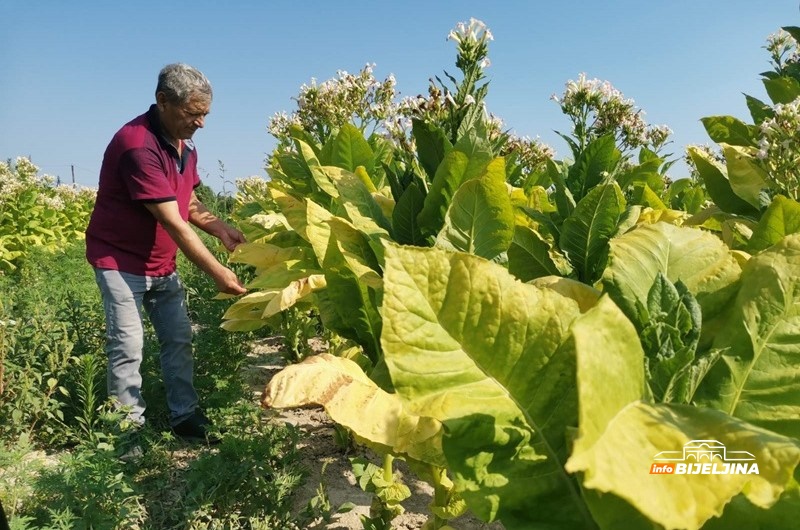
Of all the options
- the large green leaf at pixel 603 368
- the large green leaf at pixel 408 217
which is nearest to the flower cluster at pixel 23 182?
the large green leaf at pixel 408 217

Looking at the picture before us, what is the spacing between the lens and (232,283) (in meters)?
3.29

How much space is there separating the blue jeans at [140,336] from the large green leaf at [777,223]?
2.97m

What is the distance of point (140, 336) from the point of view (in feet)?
11.4

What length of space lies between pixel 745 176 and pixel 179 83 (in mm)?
2942

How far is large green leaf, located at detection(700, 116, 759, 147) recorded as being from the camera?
2473mm

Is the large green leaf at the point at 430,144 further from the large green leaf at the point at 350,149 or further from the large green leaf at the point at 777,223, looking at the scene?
the large green leaf at the point at 350,149

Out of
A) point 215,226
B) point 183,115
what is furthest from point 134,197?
point 215,226

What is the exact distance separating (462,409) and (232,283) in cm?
248

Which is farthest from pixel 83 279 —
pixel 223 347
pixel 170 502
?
pixel 170 502

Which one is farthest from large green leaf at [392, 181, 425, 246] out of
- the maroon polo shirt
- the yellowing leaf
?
the maroon polo shirt

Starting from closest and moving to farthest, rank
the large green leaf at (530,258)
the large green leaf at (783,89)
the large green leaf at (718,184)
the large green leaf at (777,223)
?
the large green leaf at (777,223), the large green leaf at (530,258), the large green leaf at (718,184), the large green leaf at (783,89)

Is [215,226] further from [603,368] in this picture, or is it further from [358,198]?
[603,368]

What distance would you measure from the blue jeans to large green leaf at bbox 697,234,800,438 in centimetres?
289

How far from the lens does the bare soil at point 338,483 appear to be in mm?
2783
